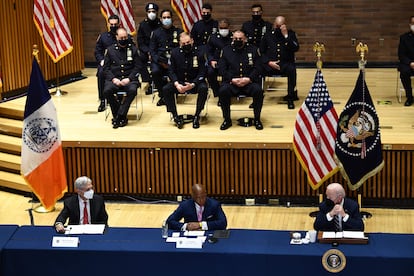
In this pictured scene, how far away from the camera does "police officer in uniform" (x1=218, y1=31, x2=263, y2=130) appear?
499 inches

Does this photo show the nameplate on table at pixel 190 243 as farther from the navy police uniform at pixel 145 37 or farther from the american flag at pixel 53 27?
the american flag at pixel 53 27

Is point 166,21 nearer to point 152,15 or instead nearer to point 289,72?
point 152,15

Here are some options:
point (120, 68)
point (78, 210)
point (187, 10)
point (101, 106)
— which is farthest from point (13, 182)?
point (187, 10)

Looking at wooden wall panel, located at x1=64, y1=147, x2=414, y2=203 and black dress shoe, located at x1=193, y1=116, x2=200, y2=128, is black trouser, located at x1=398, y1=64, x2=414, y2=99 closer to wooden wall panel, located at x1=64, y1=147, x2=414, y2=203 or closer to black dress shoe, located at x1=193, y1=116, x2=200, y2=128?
wooden wall panel, located at x1=64, y1=147, x2=414, y2=203

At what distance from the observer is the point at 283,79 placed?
16.2 m

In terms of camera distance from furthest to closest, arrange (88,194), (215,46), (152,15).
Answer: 1. (152,15)
2. (215,46)
3. (88,194)

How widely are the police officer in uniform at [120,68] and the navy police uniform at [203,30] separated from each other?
179cm

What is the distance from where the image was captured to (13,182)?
1263cm

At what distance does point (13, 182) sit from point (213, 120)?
123 inches

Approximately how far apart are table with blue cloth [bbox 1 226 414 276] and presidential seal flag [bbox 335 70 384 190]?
2.81 m

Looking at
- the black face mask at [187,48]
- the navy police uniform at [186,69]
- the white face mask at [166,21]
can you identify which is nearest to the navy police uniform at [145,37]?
the white face mask at [166,21]

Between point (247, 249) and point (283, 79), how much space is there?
340 inches

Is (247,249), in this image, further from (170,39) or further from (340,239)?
(170,39)

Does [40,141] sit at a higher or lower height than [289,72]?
lower
